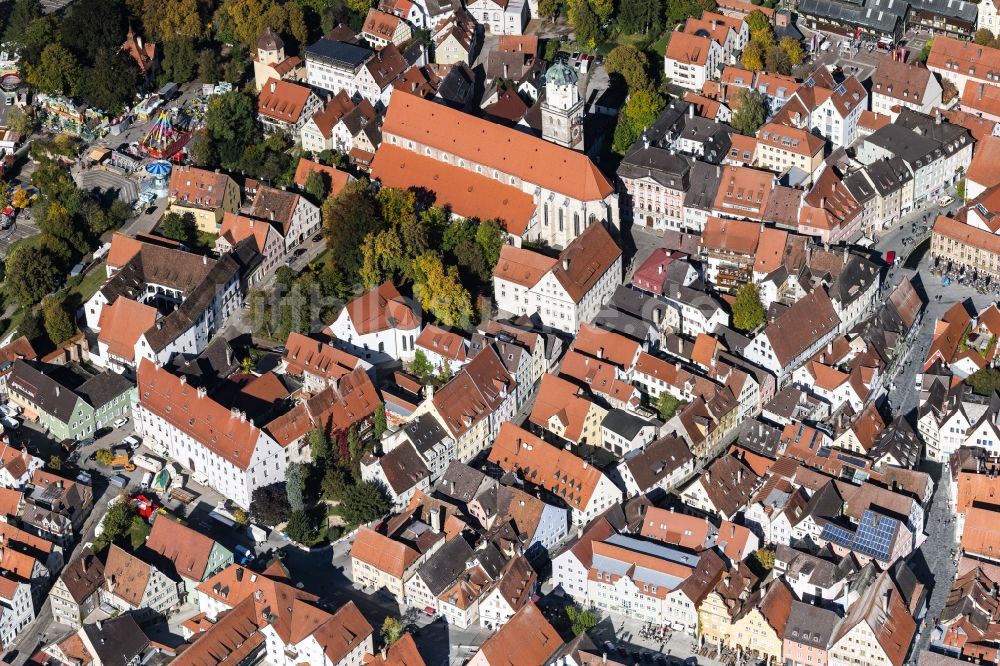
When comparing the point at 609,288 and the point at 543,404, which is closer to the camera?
the point at 543,404

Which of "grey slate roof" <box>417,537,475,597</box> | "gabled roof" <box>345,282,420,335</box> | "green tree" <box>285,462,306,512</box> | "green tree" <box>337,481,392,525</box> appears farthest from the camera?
"gabled roof" <box>345,282,420,335</box>

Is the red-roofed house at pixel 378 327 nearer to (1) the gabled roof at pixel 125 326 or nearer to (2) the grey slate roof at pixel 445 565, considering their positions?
(1) the gabled roof at pixel 125 326

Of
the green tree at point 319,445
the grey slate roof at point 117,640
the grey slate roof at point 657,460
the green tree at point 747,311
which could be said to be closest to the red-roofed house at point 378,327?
the green tree at point 319,445

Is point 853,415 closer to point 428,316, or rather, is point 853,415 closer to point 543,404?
point 543,404

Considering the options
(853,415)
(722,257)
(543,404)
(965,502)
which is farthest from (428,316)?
(965,502)

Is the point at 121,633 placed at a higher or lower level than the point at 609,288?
lower

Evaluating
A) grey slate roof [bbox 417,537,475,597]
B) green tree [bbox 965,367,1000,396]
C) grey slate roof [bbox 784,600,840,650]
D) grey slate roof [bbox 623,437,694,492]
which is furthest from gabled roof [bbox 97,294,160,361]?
green tree [bbox 965,367,1000,396]

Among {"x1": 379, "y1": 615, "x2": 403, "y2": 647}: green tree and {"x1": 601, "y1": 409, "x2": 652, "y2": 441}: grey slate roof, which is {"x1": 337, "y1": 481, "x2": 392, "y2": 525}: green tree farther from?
{"x1": 601, "y1": 409, "x2": 652, "y2": 441}: grey slate roof
